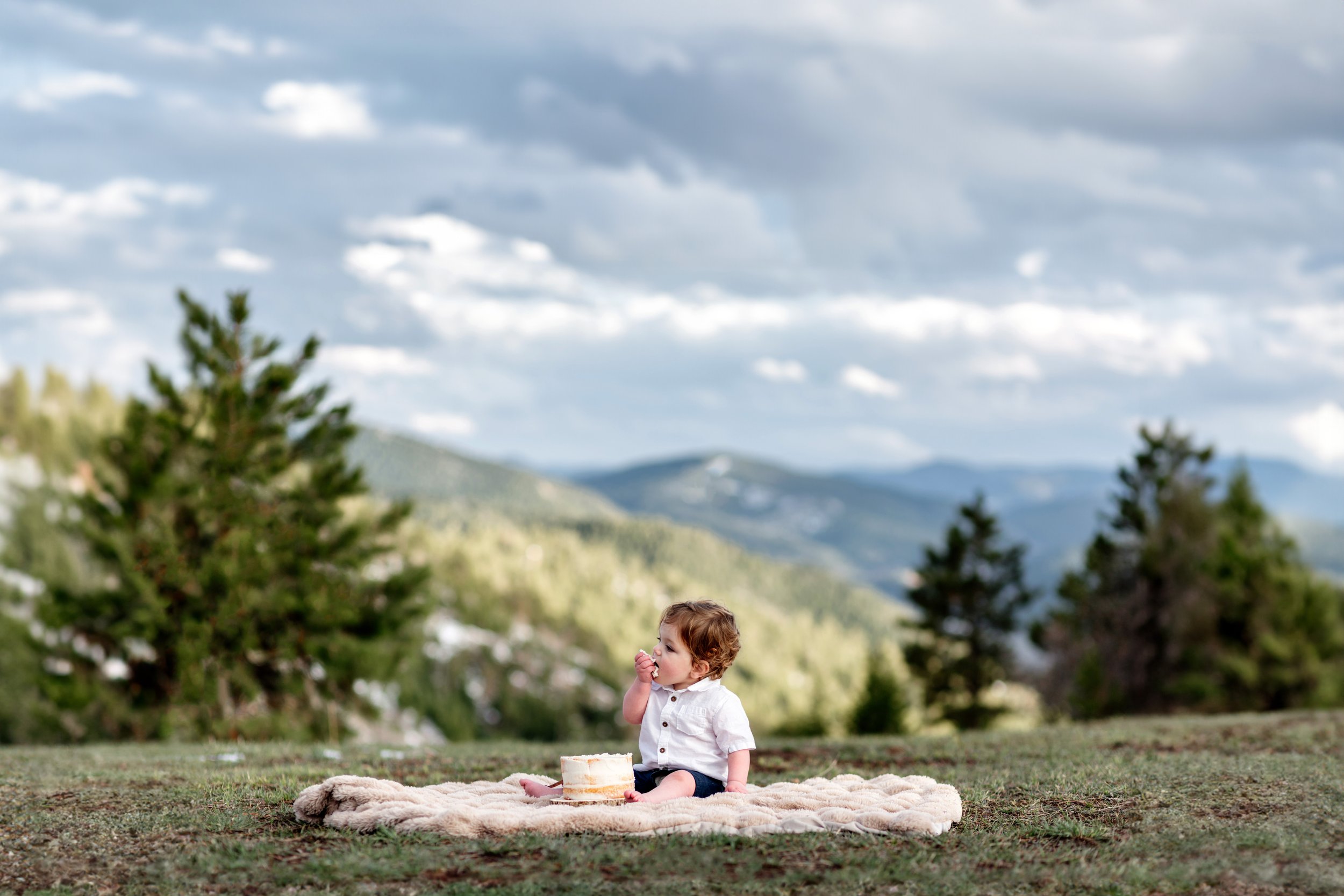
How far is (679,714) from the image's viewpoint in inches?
362

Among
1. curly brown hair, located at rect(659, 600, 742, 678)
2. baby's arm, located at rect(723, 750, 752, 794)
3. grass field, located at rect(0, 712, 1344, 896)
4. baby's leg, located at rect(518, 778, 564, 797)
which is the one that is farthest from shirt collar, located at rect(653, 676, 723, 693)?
grass field, located at rect(0, 712, 1344, 896)

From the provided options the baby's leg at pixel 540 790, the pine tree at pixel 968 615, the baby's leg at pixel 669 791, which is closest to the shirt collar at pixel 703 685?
the baby's leg at pixel 669 791

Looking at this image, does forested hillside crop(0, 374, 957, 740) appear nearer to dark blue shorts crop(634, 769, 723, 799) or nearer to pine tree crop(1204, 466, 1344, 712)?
pine tree crop(1204, 466, 1344, 712)

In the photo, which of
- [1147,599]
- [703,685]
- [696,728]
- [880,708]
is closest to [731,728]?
[696,728]

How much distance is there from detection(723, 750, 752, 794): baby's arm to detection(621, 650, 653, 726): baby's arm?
2.66 ft

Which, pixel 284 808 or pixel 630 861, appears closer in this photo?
pixel 630 861

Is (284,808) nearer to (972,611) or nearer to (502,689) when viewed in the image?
(972,611)

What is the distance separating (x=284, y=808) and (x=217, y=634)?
2166cm

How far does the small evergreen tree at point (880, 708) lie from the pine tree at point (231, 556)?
84.6 ft

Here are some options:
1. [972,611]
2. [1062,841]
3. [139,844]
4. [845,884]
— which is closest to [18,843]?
[139,844]

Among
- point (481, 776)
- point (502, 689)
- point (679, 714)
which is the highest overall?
point (679, 714)

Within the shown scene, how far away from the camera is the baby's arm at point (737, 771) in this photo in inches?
360

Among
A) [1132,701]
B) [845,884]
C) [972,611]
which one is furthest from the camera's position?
[972,611]

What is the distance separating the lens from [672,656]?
29.8 ft
